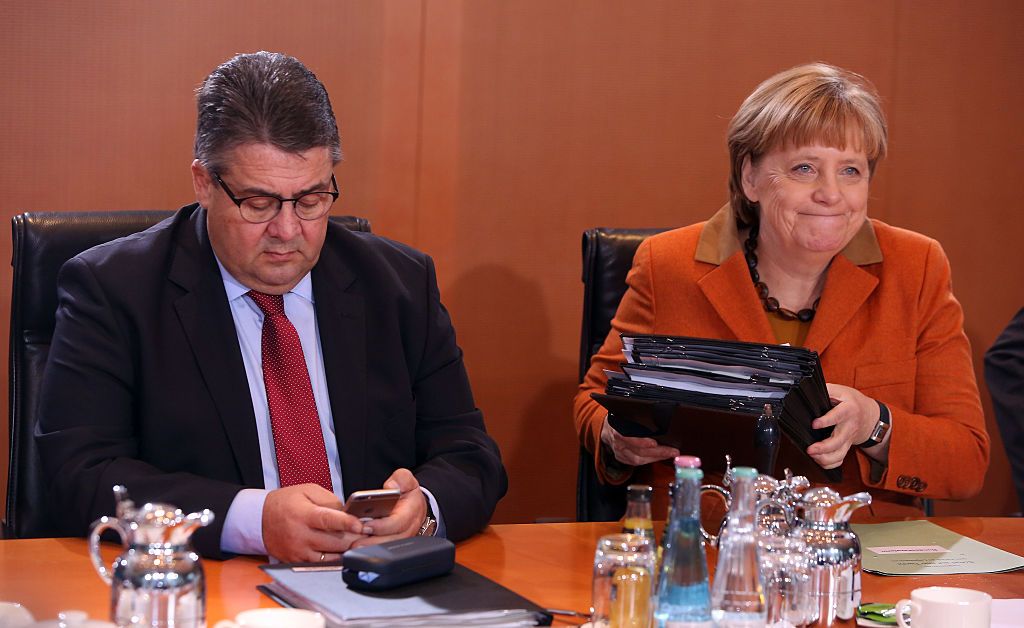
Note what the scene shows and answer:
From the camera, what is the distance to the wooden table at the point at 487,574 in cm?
152

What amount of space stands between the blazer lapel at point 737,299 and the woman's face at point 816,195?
124 mm

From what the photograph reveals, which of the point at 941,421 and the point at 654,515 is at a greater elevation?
the point at 941,421

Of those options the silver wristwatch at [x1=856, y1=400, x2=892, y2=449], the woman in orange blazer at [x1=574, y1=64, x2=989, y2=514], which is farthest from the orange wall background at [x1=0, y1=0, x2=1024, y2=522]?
the silver wristwatch at [x1=856, y1=400, x2=892, y2=449]

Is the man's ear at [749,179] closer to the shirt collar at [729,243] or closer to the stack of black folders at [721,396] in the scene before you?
the shirt collar at [729,243]

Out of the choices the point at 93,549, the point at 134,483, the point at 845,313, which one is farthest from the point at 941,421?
the point at 93,549

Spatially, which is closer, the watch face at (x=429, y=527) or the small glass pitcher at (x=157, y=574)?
the small glass pitcher at (x=157, y=574)

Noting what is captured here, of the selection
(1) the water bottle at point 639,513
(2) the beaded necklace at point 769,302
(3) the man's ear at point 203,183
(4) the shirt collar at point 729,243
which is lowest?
(1) the water bottle at point 639,513

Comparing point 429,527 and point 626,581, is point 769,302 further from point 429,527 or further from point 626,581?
point 626,581

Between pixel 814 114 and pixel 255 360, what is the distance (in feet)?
4.07

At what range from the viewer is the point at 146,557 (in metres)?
1.23

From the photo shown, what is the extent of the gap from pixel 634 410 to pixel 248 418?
67cm

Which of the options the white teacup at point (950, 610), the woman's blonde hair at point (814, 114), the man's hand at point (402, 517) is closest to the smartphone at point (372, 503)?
the man's hand at point (402, 517)

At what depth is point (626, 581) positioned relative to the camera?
135 cm

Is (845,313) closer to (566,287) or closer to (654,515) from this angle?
(654,515)
